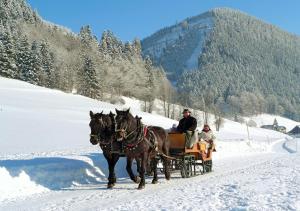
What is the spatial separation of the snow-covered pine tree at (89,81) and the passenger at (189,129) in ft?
234

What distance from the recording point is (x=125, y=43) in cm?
13662

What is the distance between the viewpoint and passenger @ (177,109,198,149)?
17438 mm

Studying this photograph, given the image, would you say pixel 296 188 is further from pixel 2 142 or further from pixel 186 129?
pixel 2 142

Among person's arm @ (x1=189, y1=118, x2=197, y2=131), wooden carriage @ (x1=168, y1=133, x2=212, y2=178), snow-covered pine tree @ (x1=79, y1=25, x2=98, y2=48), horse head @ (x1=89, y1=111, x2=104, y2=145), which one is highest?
snow-covered pine tree @ (x1=79, y1=25, x2=98, y2=48)

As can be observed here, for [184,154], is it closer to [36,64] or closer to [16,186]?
[16,186]

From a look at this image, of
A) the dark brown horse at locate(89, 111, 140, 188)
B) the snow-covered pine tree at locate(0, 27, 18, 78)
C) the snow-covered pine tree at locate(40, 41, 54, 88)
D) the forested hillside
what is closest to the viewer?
the dark brown horse at locate(89, 111, 140, 188)

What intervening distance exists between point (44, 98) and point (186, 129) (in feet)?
153

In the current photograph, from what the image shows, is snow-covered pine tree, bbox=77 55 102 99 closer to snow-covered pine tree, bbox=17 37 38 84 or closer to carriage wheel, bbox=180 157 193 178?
snow-covered pine tree, bbox=17 37 38 84

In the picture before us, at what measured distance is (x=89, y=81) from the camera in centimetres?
8906

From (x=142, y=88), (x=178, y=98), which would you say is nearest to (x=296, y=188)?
(x=142, y=88)

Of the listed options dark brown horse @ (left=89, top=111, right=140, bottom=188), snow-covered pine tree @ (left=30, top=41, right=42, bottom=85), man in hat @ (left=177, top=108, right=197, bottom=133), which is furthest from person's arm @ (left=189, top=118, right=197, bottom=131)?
snow-covered pine tree @ (left=30, top=41, right=42, bottom=85)

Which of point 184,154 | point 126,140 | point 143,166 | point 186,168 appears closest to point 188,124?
point 184,154

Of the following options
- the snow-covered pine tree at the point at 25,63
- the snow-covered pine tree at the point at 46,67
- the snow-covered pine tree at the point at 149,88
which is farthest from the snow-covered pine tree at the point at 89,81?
the snow-covered pine tree at the point at 149,88

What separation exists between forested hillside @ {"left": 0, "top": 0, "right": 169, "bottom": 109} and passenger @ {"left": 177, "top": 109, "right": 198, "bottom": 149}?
6290 cm
